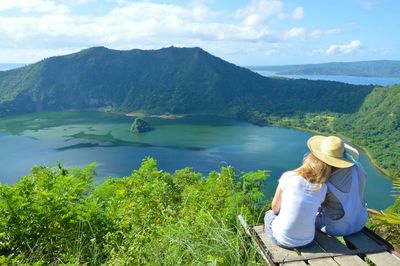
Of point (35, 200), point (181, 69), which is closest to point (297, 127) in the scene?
point (181, 69)

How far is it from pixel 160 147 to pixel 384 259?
62029 millimetres

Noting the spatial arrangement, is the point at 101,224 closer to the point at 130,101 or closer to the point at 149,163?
the point at 149,163

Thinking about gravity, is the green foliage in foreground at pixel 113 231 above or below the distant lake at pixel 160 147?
above

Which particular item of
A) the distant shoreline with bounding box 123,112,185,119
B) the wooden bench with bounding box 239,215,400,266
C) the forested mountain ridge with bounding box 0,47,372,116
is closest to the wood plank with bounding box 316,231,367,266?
the wooden bench with bounding box 239,215,400,266

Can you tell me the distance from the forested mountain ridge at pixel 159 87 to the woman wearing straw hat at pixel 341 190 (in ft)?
345

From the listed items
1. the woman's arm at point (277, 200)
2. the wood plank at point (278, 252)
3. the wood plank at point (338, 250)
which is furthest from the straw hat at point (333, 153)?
the wood plank at point (278, 252)

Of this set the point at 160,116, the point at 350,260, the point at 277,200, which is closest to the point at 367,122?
the point at 160,116

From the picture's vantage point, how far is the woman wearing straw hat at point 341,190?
2.93 metres

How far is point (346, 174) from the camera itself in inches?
117

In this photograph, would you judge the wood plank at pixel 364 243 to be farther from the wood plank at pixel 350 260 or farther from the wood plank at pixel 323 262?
the wood plank at pixel 323 262

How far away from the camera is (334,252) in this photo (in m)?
2.78

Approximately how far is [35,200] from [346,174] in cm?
295

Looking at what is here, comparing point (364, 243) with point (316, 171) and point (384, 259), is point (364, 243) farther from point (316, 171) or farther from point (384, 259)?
point (316, 171)

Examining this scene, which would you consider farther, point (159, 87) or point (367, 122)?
point (159, 87)
